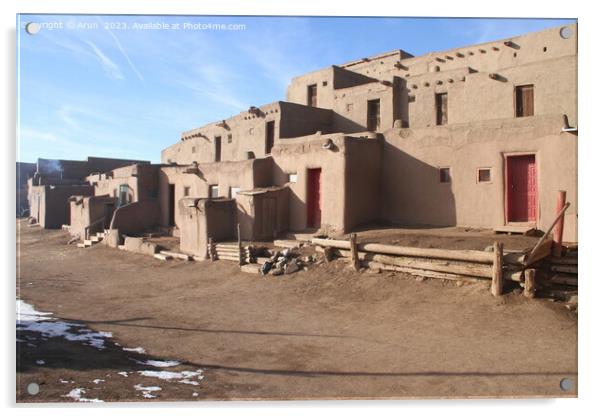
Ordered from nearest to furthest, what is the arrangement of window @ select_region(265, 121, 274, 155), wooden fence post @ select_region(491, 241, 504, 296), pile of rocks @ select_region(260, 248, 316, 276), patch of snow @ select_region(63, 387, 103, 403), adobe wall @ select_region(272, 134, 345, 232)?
1. patch of snow @ select_region(63, 387, 103, 403)
2. wooden fence post @ select_region(491, 241, 504, 296)
3. pile of rocks @ select_region(260, 248, 316, 276)
4. adobe wall @ select_region(272, 134, 345, 232)
5. window @ select_region(265, 121, 274, 155)

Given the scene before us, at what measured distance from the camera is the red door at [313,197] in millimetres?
15859

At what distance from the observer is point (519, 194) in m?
12.6

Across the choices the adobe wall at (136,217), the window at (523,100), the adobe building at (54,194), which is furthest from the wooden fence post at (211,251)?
the adobe building at (54,194)

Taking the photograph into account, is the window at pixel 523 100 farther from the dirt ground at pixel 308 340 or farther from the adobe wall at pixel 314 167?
the dirt ground at pixel 308 340

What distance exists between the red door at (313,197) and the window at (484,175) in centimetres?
508

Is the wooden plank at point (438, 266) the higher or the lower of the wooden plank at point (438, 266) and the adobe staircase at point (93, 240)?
the higher

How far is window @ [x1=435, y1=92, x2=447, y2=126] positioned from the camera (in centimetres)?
1855

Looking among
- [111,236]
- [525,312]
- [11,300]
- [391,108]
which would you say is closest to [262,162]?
[391,108]

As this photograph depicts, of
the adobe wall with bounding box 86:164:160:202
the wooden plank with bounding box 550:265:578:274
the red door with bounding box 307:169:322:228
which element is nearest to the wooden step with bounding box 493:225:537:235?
the wooden plank with bounding box 550:265:578:274

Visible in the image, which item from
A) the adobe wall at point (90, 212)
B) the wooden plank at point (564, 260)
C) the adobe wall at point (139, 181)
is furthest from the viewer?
the adobe wall at point (139, 181)

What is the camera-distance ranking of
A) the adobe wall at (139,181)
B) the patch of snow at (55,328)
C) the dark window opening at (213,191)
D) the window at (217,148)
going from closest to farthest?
the patch of snow at (55,328), the dark window opening at (213,191), the adobe wall at (139,181), the window at (217,148)

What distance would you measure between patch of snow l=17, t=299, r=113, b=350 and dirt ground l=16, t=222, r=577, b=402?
0.16m

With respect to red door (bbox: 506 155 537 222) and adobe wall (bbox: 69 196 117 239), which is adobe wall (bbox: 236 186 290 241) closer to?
red door (bbox: 506 155 537 222)
